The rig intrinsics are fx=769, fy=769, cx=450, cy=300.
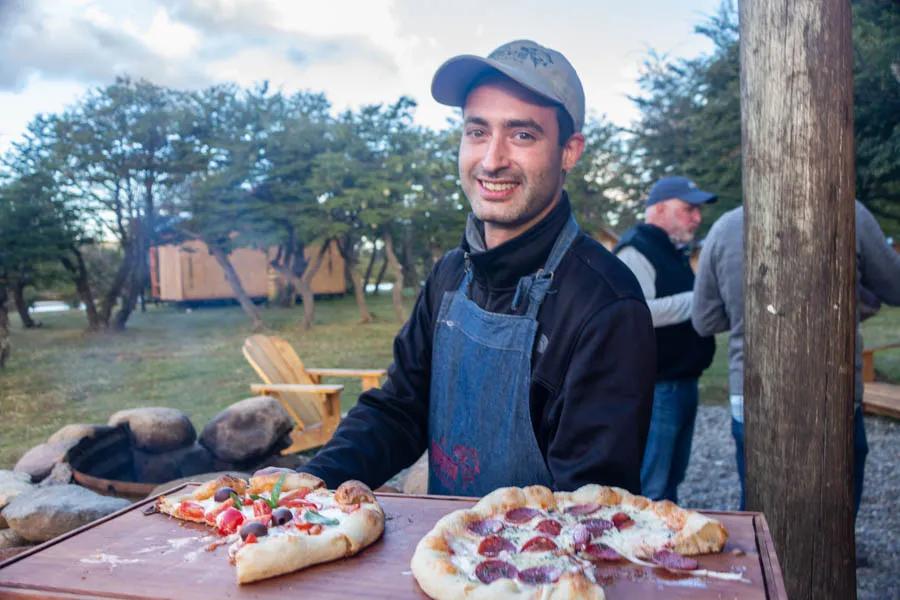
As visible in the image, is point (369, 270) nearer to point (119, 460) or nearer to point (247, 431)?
point (247, 431)

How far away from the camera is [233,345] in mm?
10484

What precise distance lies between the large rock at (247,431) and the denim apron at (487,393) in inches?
148

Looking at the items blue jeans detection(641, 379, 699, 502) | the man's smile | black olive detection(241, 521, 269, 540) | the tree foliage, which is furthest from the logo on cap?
the tree foliage

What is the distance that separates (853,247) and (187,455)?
442cm

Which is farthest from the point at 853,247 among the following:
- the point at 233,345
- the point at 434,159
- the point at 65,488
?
the point at 434,159

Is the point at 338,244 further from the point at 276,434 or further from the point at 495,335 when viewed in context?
the point at 495,335

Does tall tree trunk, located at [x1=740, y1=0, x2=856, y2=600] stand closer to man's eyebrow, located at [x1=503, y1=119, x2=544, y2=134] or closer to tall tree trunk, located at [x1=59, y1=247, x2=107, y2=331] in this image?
man's eyebrow, located at [x1=503, y1=119, x2=544, y2=134]

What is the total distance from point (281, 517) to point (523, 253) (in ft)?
2.98

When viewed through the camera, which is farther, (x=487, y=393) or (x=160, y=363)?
(x=160, y=363)

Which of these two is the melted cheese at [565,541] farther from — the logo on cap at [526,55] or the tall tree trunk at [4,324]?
the tall tree trunk at [4,324]

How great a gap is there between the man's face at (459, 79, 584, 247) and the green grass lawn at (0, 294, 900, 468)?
4293 millimetres

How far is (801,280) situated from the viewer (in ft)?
7.82

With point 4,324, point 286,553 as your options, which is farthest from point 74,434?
point 286,553

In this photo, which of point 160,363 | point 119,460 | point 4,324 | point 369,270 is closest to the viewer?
point 119,460
